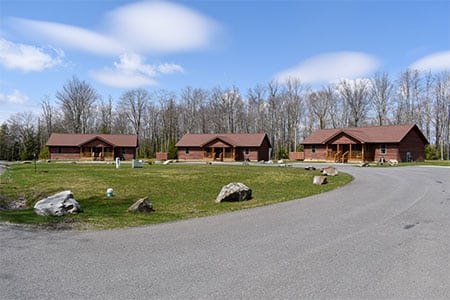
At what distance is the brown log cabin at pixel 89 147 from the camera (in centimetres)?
5350

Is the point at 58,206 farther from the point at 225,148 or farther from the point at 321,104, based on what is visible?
the point at 321,104

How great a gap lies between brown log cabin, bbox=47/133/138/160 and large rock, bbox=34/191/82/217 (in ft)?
151

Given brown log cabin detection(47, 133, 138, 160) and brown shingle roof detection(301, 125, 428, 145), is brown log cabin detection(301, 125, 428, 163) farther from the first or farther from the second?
brown log cabin detection(47, 133, 138, 160)

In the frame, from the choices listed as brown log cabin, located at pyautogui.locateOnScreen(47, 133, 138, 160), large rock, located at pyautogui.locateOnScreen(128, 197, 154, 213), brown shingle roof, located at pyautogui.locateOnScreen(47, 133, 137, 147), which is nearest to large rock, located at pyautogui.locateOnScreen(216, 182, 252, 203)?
large rock, located at pyautogui.locateOnScreen(128, 197, 154, 213)

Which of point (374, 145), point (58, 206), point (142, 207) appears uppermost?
point (374, 145)

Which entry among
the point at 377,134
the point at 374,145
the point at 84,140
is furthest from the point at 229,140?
the point at 84,140

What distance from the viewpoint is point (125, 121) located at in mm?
71875

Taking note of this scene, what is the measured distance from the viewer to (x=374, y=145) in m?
42.3

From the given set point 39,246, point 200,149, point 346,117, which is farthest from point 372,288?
point 346,117

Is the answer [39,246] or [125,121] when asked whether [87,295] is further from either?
[125,121]

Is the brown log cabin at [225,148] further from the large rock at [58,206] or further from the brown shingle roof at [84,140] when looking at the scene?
the large rock at [58,206]

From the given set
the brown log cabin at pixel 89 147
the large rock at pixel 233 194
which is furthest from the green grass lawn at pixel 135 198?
the brown log cabin at pixel 89 147

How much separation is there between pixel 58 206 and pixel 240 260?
624 cm

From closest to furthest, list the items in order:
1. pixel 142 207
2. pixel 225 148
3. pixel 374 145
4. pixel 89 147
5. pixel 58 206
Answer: pixel 58 206 < pixel 142 207 < pixel 374 145 < pixel 225 148 < pixel 89 147
